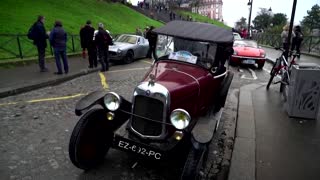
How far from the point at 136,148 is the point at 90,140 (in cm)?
76

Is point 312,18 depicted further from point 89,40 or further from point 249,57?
point 89,40

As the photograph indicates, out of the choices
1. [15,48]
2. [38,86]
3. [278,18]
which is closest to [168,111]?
[38,86]

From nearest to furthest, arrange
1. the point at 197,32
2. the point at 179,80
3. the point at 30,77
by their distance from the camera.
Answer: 1. the point at 179,80
2. the point at 197,32
3. the point at 30,77

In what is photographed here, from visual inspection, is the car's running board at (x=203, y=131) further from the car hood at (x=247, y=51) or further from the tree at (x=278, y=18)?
the tree at (x=278, y=18)

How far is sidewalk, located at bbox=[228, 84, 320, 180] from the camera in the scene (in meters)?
4.44

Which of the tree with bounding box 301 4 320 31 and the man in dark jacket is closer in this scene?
the man in dark jacket

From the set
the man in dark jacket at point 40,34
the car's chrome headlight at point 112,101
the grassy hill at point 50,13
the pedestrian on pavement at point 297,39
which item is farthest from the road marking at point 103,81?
the pedestrian on pavement at point 297,39

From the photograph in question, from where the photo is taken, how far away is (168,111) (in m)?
4.21

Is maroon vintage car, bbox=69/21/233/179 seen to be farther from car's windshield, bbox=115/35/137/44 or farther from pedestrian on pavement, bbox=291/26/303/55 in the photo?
pedestrian on pavement, bbox=291/26/303/55

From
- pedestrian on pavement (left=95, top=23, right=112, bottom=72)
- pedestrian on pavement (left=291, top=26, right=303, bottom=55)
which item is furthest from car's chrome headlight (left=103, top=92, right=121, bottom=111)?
pedestrian on pavement (left=291, top=26, right=303, bottom=55)

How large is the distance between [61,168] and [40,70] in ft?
26.4

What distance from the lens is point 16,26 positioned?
18.3 meters

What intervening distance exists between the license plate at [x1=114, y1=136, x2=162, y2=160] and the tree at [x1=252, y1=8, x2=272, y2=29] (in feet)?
231

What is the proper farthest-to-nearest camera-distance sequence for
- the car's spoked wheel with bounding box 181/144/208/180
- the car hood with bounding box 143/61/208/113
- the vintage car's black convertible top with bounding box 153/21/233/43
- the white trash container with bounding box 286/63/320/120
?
the white trash container with bounding box 286/63/320/120
the vintage car's black convertible top with bounding box 153/21/233/43
the car hood with bounding box 143/61/208/113
the car's spoked wheel with bounding box 181/144/208/180
